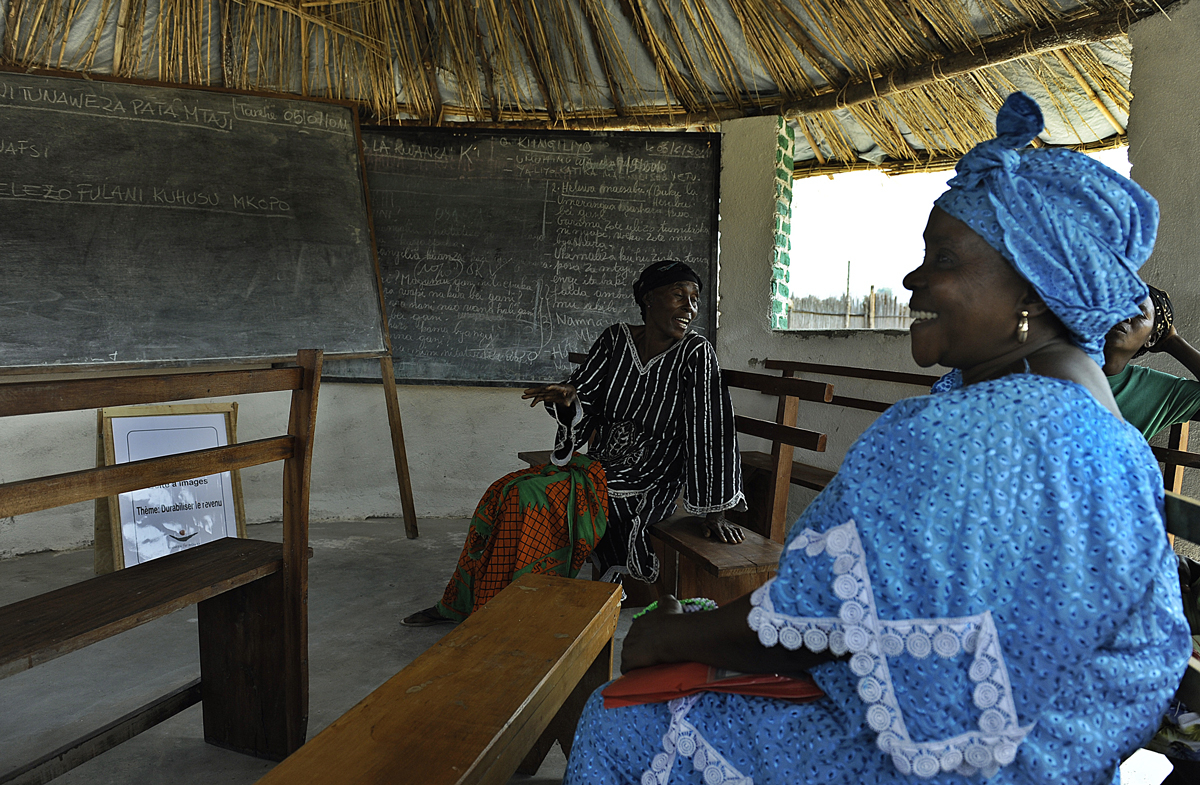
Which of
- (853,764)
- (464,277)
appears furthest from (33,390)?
(464,277)

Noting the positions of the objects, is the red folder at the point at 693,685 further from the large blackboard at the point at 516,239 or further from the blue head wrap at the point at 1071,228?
the large blackboard at the point at 516,239

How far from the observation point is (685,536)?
2.73 meters

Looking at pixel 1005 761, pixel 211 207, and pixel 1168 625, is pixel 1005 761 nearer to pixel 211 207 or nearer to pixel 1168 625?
pixel 1168 625

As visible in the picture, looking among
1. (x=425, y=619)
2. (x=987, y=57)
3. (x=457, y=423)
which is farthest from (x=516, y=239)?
(x=987, y=57)

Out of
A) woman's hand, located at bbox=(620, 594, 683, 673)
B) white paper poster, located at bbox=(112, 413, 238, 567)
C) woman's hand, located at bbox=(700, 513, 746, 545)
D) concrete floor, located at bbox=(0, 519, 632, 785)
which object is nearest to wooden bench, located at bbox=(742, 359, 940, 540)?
woman's hand, located at bbox=(700, 513, 746, 545)

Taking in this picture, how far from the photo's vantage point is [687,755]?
42.1 inches

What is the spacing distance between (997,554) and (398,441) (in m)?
3.84

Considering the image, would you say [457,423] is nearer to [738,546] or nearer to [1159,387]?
[738,546]

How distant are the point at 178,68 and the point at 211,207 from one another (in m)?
1.03

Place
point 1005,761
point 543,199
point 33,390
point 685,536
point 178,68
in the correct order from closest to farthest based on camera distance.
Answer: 1. point 1005,761
2. point 33,390
3. point 685,536
4. point 178,68
5. point 543,199

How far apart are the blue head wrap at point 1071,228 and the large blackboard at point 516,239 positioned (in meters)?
3.74

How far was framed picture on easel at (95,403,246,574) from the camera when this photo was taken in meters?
3.56

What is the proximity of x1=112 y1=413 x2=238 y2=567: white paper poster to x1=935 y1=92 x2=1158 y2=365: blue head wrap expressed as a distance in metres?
3.59

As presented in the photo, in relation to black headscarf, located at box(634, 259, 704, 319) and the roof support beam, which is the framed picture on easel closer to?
black headscarf, located at box(634, 259, 704, 319)
